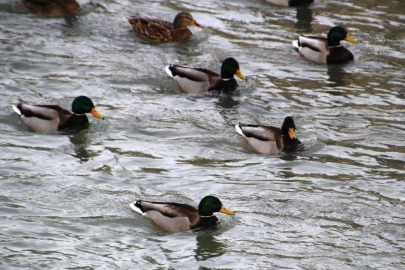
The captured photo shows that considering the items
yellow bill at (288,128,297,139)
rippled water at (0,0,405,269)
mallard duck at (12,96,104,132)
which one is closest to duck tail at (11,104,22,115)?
mallard duck at (12,96,104,132)

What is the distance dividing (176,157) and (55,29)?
249 inches

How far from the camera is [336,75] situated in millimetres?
17125

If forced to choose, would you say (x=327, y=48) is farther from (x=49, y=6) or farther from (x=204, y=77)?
(x=49, y=6)

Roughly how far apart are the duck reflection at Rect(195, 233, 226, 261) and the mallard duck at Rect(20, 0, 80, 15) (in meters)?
9.30

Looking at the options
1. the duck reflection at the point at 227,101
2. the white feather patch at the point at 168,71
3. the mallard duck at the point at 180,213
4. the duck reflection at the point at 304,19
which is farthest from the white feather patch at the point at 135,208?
the duck reflection at the point at 304,19

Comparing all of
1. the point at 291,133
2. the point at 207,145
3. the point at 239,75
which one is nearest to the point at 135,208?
the point at 207,145

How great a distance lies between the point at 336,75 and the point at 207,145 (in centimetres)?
446

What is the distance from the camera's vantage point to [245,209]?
11.6 m

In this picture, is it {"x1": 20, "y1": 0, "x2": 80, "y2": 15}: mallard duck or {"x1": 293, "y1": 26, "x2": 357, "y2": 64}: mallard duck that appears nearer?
{"x1": 293, "y1": 26, "x2": 357, "y2": 64}: mallard duck

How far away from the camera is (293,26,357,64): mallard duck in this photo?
695 inches

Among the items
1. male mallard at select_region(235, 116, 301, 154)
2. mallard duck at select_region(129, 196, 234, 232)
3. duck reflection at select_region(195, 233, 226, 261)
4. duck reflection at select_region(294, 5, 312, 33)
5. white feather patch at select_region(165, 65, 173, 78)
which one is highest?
duck reflection at select_region(294, 5, 312, 33)

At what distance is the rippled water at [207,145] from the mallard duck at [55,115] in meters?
0.18

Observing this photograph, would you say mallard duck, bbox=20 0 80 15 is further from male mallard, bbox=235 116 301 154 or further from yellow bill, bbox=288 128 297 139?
yellow bill, bbox=288 128 297 139

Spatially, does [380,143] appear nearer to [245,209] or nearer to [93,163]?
[245,209]
